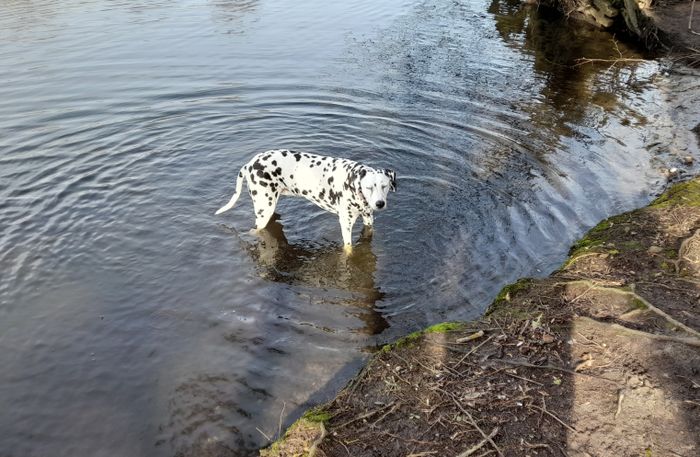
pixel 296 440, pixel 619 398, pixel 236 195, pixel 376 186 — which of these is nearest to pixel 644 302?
pixel 619 398

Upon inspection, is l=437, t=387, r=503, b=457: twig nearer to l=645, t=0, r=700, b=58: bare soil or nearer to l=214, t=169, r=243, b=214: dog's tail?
l=214, t=169, r=243, b=214: dog's tail

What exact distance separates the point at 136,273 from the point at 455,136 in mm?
8244

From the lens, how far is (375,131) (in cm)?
1386

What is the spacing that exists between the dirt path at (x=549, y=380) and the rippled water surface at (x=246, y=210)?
1018 millimetres

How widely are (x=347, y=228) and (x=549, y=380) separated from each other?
455 cm

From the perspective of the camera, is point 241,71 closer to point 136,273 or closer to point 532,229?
point 136,273

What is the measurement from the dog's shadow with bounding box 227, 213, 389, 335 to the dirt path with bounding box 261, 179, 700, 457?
1.58 m

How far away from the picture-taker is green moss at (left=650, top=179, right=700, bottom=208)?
30.0ft

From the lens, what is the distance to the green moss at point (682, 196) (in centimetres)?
914

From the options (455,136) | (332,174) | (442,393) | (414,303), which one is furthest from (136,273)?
(455,136)

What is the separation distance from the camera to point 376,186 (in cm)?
830

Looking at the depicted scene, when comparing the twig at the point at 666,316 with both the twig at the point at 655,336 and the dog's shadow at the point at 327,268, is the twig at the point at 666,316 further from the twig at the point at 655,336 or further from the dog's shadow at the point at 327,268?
the dog's shadow at the point at 327,268

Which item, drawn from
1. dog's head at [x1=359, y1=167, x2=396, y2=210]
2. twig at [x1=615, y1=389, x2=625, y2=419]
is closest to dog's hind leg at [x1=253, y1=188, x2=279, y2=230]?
dog's head at [x1=359, y1=167, x2=396, y2=210]

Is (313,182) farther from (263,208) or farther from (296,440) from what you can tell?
(296,440)
